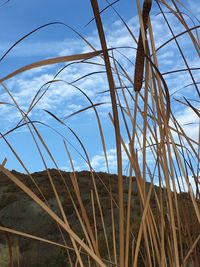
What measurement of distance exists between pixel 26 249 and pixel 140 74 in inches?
452

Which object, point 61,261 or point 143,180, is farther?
point 61,261

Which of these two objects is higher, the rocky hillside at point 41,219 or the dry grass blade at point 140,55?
the rocky hillside at point 41,219

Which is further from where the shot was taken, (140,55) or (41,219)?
(41,219)

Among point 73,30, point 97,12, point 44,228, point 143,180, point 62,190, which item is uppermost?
point 62,190

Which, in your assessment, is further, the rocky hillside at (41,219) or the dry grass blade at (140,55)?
the rocky hillside at (41,219)

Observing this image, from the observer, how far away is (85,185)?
53.3 feet

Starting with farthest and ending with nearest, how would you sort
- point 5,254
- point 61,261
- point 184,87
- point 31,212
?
1. point 31,212
2. point 5,254
3. point 61,261
4. point 184,87

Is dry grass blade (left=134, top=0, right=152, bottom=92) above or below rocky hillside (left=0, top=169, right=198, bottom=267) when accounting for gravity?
below

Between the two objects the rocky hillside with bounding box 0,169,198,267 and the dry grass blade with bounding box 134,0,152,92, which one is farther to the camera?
the rocky hillside with bounding box 0,169,198,267

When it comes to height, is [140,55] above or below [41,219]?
below

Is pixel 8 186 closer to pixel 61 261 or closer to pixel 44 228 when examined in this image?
pixel 44 228

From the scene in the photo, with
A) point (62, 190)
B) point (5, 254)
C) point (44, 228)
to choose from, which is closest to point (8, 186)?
point (62, 190)

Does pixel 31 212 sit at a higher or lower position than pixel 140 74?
higher

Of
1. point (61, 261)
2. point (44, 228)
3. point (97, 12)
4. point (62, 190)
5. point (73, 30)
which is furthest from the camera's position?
point (62, 190)
